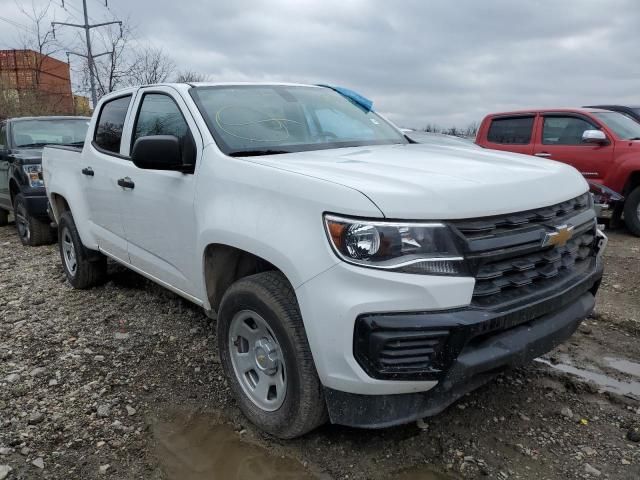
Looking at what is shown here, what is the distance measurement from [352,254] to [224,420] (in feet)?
4.54

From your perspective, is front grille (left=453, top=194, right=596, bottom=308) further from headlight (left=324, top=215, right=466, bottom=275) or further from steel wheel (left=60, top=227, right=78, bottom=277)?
steel wheel (left=60, top=227, right=78, bottom=277)

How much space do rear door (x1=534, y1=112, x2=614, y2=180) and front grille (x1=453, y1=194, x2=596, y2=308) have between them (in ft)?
19.0

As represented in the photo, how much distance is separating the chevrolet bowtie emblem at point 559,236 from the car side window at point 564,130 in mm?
6223

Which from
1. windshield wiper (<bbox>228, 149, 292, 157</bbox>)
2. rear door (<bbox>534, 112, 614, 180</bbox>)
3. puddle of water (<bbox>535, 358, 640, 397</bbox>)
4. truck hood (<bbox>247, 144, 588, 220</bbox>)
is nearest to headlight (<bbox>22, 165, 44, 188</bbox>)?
windshield wiper (<bbox>228, 149, 292, 157</bbox>)

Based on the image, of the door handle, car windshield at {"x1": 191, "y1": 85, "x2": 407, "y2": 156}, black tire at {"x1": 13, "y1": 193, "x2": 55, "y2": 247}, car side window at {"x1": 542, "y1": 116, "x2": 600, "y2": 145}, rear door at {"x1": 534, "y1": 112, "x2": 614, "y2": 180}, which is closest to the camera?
car windshield at {"x1": 191, "y1": 85, "x2": 407, "y2": 156}

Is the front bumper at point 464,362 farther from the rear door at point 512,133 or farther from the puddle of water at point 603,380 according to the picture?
the rear door at point 512,133

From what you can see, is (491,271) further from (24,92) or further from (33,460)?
(24,92)

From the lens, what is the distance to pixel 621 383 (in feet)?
10.6

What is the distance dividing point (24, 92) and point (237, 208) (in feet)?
78.0

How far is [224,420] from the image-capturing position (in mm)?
2891

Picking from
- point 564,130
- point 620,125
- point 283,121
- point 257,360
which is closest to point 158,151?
point 283,121

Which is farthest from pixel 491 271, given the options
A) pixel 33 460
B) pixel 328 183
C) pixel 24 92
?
pixel 24 92

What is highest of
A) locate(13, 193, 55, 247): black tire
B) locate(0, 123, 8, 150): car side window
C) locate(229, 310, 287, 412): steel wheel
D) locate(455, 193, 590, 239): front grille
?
locate(455, 193, 590, 239): front grille

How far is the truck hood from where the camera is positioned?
2.09 metres
